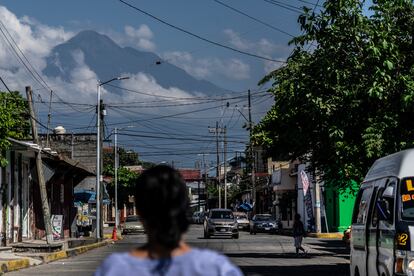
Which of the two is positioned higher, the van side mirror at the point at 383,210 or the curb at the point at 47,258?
the van side mirror at the point at 383,210

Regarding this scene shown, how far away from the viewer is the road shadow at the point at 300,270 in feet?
60.6

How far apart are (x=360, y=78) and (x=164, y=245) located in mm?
14430

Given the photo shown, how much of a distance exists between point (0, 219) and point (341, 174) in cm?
1374

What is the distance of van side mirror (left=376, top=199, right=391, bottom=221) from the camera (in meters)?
9.77

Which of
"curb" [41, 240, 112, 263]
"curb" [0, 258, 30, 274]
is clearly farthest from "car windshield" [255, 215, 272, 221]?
"curb" [0, 258, 30, 274]

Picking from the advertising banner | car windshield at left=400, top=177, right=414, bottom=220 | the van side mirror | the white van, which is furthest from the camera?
the advertising banner

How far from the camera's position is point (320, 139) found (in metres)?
20.5

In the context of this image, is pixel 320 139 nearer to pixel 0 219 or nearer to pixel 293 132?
pixel 293 132

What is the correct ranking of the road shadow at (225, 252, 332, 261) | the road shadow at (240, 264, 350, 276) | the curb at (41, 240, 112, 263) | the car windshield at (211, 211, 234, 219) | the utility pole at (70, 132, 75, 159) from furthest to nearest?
the utility pole at (70, 132, 75, 159), the car windshield at (211, 211, 234, 219), the road shadow at (225, 252, 332, 261), the curb at (41, 240, 112, 263), the road shadow at (240, 264, 350, 276)

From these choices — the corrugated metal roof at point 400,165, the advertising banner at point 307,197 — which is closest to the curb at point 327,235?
the advertising banner at point 307,197

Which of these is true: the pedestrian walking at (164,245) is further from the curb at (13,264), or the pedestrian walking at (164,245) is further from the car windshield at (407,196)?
the curb at (13,264)

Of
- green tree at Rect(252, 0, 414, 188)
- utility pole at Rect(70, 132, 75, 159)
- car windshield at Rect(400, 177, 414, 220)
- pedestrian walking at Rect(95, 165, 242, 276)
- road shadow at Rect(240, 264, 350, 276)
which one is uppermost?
utility pole at Rect(70, 132, 75, 159)

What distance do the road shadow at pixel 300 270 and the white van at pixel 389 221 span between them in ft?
22.1

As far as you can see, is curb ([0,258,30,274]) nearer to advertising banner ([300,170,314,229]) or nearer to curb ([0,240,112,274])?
curb ([0,240,112,274])
